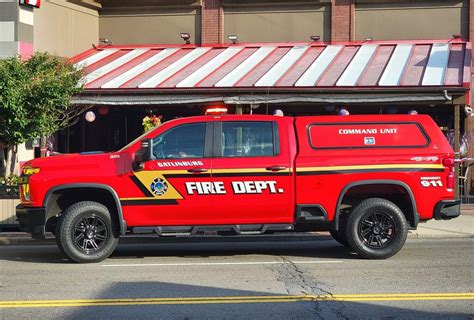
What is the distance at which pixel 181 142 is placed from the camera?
927 centimetres

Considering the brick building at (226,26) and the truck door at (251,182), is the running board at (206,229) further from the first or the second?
the brick building at (226,26)

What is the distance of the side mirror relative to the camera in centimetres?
905

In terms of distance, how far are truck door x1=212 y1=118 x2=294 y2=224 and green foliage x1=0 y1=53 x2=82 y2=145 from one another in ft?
18.5

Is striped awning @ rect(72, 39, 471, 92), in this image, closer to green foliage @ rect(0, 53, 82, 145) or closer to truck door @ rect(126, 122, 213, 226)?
green foliage @ rect(0, 53, 82, 145)

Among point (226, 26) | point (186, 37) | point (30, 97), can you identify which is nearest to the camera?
point (30, 97)

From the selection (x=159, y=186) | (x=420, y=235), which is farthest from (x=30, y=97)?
(x=420, y=235)

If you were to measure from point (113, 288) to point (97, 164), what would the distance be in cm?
228

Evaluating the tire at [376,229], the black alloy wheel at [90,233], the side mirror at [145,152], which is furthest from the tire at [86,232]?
the tire at [376,229]

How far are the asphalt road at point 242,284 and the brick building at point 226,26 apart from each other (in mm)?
8627

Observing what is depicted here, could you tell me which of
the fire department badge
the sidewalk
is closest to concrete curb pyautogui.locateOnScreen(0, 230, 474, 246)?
the sidewalk

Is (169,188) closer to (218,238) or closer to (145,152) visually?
(145,152)

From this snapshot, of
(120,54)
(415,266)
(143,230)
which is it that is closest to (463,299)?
(415,266)

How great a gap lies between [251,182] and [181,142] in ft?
3.95

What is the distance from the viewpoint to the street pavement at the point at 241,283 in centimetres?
629
